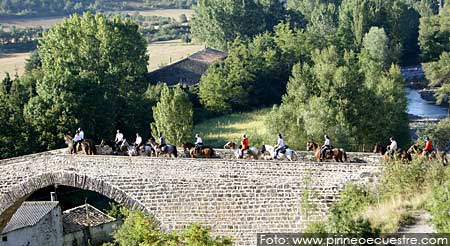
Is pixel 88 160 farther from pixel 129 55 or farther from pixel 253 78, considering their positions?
Answer: pixel 253 78

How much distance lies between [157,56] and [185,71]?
62.2 ft

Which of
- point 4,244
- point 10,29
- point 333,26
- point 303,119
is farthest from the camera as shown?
point 10,29

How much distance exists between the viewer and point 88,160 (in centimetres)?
2469

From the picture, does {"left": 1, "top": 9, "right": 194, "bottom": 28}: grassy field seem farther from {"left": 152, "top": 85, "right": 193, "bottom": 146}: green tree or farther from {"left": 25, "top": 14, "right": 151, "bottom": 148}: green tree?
{"left": 152, "top": 85, "right": 193, "bottom": 146}: green tree

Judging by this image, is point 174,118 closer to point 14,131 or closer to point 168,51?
point 14,131

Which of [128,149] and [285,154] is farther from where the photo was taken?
[128,149]

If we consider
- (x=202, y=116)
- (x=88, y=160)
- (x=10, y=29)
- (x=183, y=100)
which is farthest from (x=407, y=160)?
(x=10, y=29)

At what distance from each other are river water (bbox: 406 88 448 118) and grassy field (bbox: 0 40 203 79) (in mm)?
25402

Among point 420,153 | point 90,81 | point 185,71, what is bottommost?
point 185,71

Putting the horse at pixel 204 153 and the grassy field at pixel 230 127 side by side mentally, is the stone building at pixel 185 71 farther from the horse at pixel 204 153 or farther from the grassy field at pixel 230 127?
the horse at pixel 204 153

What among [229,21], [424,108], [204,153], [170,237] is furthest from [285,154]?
[229,21]

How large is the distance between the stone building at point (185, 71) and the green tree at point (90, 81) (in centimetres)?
501

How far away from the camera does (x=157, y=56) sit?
277ft

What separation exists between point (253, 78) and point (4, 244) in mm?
34096
